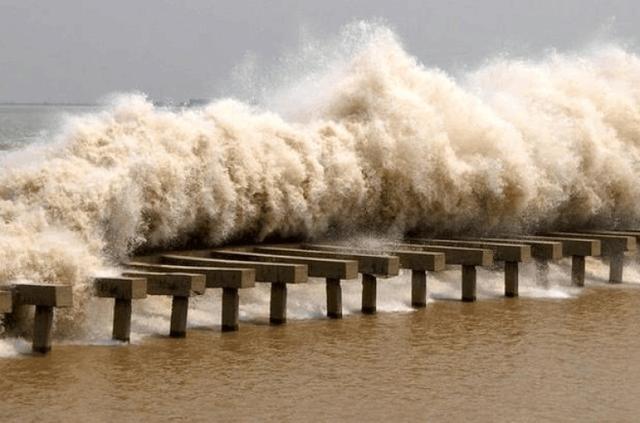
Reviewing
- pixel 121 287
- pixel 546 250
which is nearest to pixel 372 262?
pixel 121 287

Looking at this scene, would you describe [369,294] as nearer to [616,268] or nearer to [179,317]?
[179,317]

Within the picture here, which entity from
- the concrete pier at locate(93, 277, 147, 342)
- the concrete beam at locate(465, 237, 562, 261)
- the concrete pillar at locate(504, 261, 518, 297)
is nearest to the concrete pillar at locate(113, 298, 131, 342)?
the concrete pier at locate(93, 277, 147, 342)

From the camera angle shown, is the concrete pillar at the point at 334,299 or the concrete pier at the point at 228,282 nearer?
the concrete pier at the point at 228,282

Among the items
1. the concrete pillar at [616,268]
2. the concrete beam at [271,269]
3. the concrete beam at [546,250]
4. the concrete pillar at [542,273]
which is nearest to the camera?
the concrete beam at [271,269]

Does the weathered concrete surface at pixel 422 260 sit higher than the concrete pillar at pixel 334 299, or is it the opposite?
the weathered concrete surface at pixel 422 260

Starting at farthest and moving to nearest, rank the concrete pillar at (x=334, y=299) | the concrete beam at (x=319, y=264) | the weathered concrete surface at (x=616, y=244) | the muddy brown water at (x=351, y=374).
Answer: the weathered concrete surface at (x=616, y=244) → the concrete pillar at (x=334, y=299) → the concrete beam at (x=319, y=264) → the muddy brown water at (x=351, y=374)

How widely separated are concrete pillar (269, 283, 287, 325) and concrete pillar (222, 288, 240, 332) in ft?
1.95

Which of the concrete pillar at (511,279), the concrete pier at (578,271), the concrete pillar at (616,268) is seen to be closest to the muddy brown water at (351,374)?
the concrete pillar at (511,279)

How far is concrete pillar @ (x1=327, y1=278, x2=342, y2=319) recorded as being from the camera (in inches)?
534

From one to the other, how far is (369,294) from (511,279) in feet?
8.05

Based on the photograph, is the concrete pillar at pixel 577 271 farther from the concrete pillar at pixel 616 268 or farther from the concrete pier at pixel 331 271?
the concrete pier at pixel 331 271

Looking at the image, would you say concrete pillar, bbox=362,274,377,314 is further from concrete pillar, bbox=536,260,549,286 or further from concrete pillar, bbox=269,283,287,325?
concrete pillar, bbox=536,260,549,286

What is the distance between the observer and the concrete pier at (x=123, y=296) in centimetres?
1148

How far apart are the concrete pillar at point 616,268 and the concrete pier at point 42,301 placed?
8.86 meters
